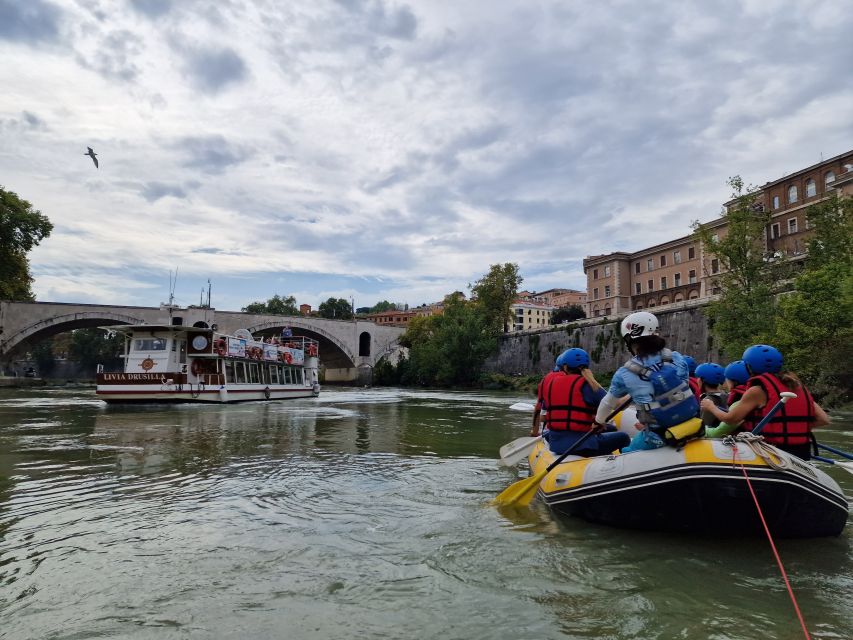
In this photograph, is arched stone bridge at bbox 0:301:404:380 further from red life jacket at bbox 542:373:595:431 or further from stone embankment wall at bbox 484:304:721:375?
red life jacket at bbox 542:373:595:431

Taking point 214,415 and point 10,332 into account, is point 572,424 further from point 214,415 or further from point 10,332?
point 10,332

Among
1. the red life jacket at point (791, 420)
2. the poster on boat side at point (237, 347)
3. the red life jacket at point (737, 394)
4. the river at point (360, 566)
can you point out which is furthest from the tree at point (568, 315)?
the red life jacket at point (791, 420)

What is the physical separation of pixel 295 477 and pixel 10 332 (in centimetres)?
5808

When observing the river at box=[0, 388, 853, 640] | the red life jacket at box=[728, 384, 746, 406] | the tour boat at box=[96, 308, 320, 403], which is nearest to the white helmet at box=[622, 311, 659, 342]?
the red life jacket at box=[728, 384, 746, 406]

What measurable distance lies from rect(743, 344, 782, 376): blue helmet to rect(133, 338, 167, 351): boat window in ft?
77.5

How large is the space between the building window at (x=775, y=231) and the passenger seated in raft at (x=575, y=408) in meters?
55.8

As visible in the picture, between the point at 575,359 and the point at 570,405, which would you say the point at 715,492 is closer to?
the point at 570,405

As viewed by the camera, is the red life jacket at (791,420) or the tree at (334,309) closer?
the red life jacket at (791,420)

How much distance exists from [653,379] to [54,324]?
6208cm

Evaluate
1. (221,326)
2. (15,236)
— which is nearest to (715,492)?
(15,236)

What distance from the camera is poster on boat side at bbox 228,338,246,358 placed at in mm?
25938

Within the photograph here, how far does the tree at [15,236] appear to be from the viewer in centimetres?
4550

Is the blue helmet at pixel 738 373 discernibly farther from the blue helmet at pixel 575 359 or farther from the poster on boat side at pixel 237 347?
the poster on boat side at pixel 237 347

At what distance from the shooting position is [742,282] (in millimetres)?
31922
